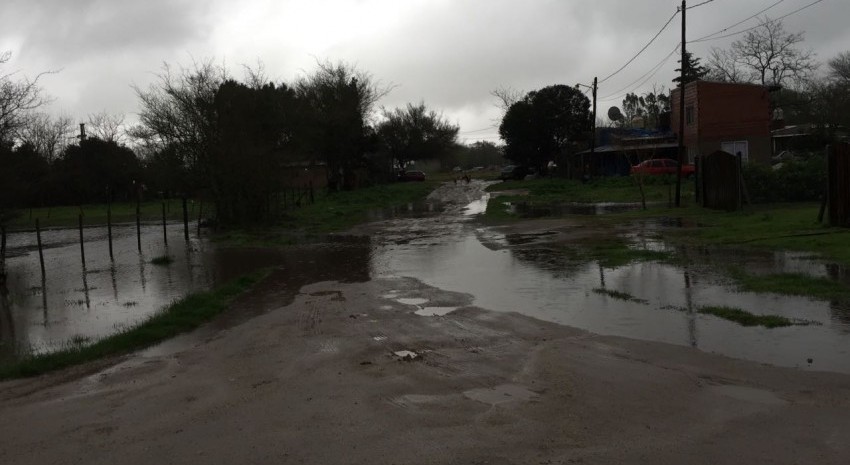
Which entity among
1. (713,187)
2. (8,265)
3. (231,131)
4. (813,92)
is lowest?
(8,265)

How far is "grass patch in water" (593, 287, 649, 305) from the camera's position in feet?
35.0

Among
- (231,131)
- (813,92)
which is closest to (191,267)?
(231,131)

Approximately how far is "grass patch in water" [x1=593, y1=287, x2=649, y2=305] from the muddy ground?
205cm

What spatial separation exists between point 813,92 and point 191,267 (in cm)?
6129

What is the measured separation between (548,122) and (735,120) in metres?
19.1

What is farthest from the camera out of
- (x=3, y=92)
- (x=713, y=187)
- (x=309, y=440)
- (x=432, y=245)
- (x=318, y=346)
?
(x=713, y=187)

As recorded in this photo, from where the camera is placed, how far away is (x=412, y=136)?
78.0 meters

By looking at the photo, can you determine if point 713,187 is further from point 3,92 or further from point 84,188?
point 84,188

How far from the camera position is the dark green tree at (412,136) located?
7694 centimetres

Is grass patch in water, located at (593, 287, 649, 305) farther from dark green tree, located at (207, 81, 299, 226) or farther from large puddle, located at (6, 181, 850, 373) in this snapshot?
dark green tree, located at (207, 81, 299, 226)

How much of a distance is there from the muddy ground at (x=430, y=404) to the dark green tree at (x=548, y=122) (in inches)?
2228

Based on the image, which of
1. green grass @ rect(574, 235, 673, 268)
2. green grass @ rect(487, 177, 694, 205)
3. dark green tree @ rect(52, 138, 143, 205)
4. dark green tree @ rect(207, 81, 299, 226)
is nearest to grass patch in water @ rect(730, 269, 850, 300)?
green grass @ rect(574, 235, 673, 268)

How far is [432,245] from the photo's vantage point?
20391 millimetres

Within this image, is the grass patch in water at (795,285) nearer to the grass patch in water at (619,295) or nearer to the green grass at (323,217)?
the grass patch in water at (619,295)
